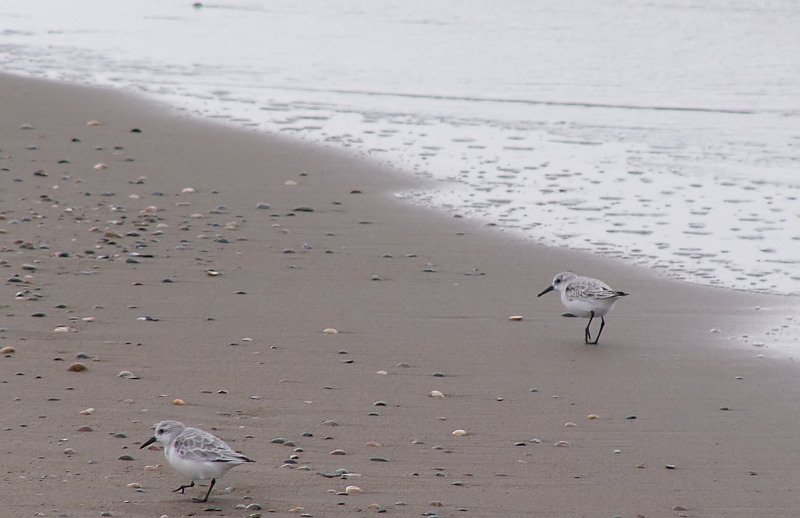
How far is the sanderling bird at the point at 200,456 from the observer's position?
5.60m

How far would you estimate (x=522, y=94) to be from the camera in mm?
20562

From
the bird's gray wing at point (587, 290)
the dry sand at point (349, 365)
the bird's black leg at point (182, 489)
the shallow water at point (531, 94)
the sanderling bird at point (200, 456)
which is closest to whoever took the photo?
the sanderling bird at point (200, 456)

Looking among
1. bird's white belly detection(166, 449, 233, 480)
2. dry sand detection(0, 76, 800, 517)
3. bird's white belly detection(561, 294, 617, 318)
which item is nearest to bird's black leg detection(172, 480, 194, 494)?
dry sand detection(0, 76, 800, 517)

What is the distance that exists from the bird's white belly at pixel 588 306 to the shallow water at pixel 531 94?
74.6 inches

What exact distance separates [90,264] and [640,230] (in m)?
4.98

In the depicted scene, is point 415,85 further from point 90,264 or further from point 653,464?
point 653,464

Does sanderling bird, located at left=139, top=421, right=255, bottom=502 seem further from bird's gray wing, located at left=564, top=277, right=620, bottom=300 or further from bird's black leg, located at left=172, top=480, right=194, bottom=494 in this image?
bird's gray wing, located at left=564, top=277, right=620, bottom=300

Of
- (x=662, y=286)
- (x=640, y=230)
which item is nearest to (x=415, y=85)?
(x=640, y=230)

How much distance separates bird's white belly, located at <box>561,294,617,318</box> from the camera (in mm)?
8859

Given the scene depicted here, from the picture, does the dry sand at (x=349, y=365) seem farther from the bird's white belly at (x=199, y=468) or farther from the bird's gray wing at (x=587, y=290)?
the bird's gray wing at (x=587, y=290)

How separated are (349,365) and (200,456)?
94.3 inches

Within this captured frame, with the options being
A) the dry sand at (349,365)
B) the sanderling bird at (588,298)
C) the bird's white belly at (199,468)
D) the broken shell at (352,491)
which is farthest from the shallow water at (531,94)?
the bird's white belly at (199,468)

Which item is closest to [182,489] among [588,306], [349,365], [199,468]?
[199,468]

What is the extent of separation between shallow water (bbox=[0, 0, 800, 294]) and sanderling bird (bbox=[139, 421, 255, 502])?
5818 millimetres
